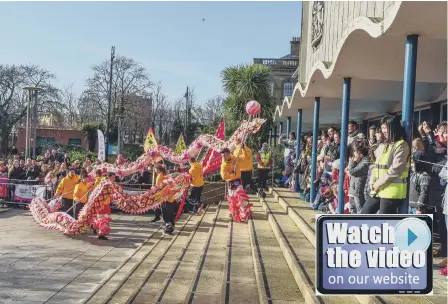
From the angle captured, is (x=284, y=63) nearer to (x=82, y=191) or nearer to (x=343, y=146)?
(x=82, y=191)

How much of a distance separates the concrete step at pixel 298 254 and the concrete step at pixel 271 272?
8 centimetres

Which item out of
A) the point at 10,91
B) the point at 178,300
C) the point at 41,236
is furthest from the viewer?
the point at 10,91

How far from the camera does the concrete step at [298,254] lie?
4448 mm

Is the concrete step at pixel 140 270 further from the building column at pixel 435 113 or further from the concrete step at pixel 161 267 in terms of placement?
the building column at pixel 435 113

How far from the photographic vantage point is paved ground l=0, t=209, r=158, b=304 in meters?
6.85

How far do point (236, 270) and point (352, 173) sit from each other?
2.23 metres

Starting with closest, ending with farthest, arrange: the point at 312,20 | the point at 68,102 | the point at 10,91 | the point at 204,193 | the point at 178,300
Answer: the point at 178,300
the point at 312,20
the point at 204,193
the point at 10,91
the point at 68,102

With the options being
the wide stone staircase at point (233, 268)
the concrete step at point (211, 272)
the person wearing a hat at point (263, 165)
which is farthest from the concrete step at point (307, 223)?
the concrete step at point (211, 272)

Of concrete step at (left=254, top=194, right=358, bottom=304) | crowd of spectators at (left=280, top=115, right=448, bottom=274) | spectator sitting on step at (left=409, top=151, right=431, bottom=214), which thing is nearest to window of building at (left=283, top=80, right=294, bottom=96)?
concrete step at (left=254, top=194, right=358, bottom=304)

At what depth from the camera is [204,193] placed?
1691 centimetres

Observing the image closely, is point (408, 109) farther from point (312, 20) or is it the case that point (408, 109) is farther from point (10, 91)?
point (10, 91)

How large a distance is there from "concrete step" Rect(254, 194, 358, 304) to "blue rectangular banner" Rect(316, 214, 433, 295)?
6.63 feet

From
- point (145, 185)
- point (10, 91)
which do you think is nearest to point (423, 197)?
point (145, 185)

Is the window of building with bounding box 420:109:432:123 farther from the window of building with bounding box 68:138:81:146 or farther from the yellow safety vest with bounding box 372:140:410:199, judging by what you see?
the window of building with bounding box 68:138:81:146
